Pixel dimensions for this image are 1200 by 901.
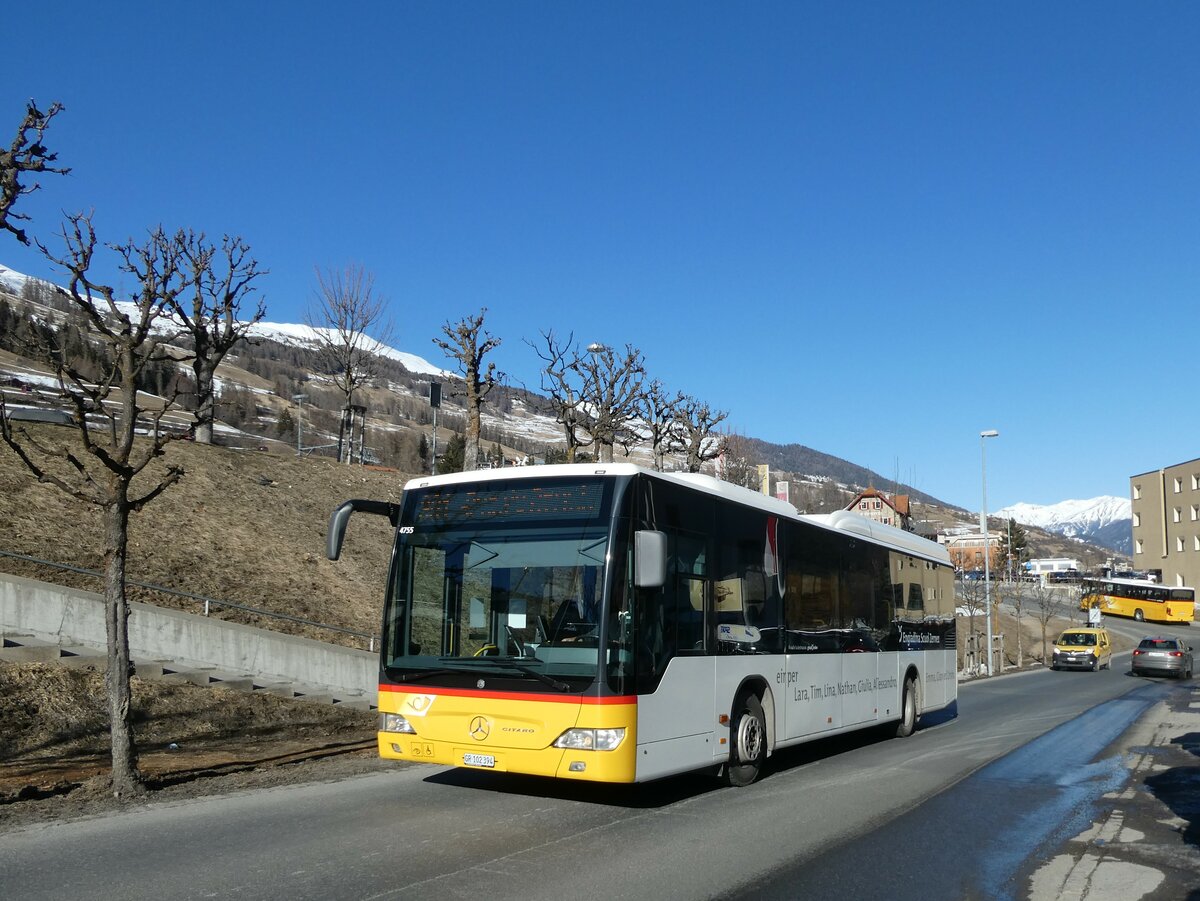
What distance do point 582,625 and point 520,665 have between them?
66 centimetres

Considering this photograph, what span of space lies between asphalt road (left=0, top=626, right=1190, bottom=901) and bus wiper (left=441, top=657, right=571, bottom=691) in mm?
1161

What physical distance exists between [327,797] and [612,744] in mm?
3045

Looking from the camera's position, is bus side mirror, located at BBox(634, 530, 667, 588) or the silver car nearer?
bus side mirror, located at BBox(634, 530, 667, 588)

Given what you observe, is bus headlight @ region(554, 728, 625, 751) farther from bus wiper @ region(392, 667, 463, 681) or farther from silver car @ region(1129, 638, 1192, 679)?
silver car @ region(1129, 638, 1192, 679)

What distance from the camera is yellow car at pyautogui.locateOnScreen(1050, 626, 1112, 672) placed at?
42.8 meters

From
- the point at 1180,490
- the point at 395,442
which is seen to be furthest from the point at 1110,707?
the point at 395,442

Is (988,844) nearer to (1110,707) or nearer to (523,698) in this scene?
(523,698)

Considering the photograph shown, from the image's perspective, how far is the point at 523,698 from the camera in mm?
8703

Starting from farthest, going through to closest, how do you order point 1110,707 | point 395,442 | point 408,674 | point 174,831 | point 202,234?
point 395,442 → point 1110,707 → point 202,234 → point 408,674 → point 174,831

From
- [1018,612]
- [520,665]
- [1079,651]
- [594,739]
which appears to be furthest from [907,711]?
[1018,612]

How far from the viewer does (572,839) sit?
26.3ft

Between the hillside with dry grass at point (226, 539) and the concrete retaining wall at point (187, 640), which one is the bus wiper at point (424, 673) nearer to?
the concrete retaining wall at point (187, 640)

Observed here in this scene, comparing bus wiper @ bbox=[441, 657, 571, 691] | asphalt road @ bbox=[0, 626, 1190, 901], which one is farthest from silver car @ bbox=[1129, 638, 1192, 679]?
bus wiper @ bbox=[441, 657, 571, 691]

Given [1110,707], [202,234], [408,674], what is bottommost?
[1110,707]
